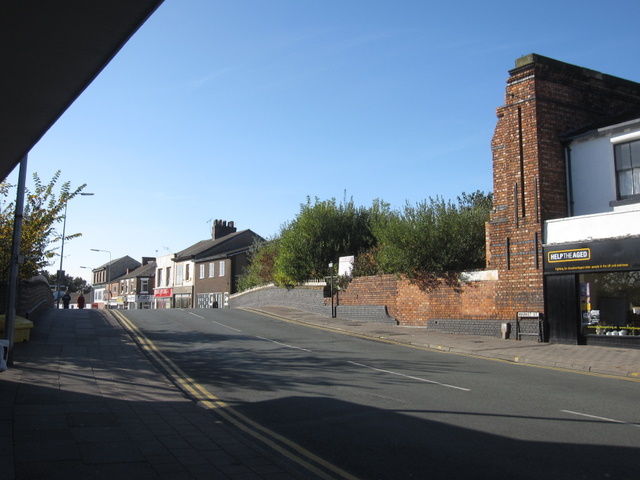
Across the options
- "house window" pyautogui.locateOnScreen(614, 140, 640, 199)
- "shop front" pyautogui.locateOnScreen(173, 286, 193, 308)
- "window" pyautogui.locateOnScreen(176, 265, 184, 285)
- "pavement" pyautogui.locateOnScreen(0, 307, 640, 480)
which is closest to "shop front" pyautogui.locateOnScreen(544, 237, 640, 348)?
"pavement" pyautogui.locateOnScreen(0, 307, 640, 480)

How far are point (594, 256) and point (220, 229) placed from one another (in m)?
49.7

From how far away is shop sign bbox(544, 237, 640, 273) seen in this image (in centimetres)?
1606

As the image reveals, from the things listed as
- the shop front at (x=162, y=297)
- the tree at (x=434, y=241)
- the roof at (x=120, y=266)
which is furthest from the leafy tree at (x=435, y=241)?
the roof at (x=120, y=266)

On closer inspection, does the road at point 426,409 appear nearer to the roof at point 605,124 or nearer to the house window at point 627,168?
the house window at point 627,168

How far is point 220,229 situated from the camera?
205 ft

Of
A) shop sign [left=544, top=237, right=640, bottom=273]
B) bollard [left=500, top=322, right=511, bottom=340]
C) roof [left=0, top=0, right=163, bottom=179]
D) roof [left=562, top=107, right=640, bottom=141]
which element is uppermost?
roof [left=562, top=107, right=640, bottom=141]

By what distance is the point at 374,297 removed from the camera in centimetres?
2561

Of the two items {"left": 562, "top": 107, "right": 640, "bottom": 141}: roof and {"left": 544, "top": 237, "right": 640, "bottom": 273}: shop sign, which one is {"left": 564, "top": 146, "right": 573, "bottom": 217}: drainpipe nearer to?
{"left": 562, "top": 107, "right": 640, "bottom": 141}: roof

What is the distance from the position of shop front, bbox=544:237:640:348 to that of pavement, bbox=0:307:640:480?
1222 millimetres

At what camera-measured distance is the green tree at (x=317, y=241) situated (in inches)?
1256

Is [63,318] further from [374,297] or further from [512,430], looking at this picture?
[512,430]

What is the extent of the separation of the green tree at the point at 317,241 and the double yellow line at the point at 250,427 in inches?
720

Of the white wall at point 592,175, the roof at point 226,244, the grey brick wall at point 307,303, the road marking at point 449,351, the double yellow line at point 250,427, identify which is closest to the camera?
the double yellow line at point 250,427

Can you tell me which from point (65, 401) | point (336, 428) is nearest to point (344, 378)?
point (336, 428)
